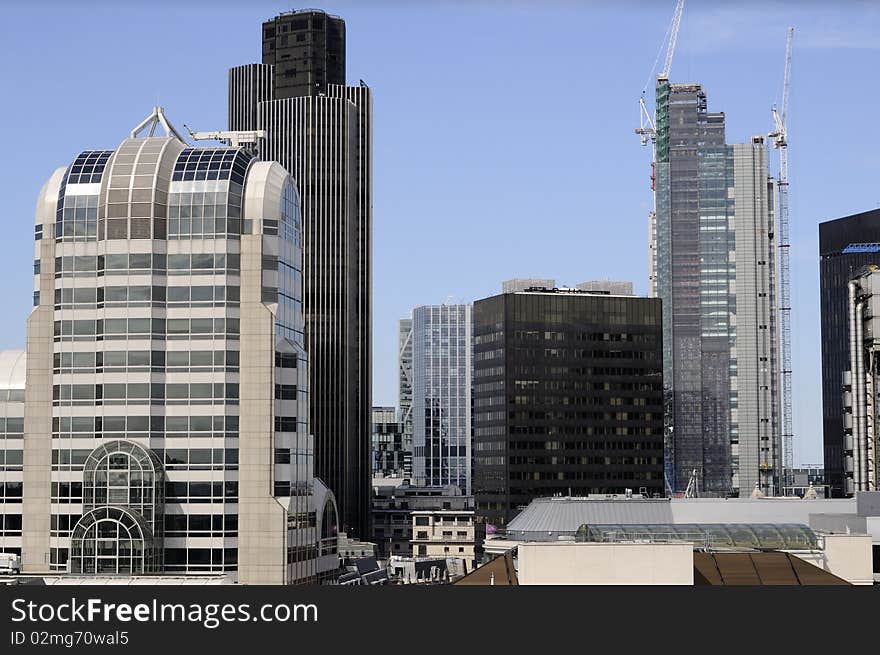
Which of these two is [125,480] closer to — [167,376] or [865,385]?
[167,376]

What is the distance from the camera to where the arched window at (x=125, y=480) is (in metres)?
151

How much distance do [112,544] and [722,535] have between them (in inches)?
2484

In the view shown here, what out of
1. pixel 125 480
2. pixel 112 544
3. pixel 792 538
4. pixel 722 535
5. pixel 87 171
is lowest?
pixel 112 544

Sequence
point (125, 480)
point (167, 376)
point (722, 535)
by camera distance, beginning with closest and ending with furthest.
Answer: point (722, 535)
point (125, 480)
point (167, 376)

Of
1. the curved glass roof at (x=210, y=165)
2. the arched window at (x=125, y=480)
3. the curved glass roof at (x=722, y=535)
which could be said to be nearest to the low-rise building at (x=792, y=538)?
the curved glass roof at (x=722, y=535)

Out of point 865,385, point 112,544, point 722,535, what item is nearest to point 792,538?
point 722,535

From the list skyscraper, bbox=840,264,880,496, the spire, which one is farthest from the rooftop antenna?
skyscraper, bbox=840,264,880,496

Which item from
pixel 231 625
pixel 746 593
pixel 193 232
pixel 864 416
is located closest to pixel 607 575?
pixel 746 593

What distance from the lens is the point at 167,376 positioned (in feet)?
508

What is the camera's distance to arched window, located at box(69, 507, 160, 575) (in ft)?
489

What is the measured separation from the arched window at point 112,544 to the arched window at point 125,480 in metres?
1.05

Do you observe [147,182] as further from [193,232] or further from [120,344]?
[120,344]

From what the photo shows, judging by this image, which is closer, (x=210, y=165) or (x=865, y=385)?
(x=210, y=165)

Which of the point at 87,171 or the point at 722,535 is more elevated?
the point at 87,171
